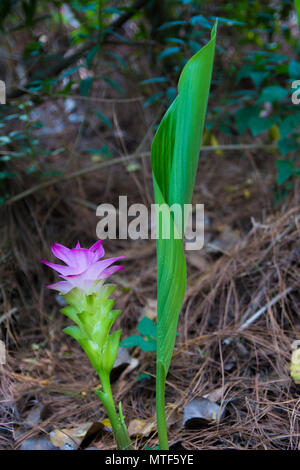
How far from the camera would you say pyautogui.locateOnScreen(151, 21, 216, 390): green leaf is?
0.66 meters

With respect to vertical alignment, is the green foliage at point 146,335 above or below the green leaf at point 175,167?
below

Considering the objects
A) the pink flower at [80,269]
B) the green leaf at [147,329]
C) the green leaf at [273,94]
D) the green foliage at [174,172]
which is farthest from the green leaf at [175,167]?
the green leaf at [273,94]

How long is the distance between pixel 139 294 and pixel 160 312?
0.83 meters

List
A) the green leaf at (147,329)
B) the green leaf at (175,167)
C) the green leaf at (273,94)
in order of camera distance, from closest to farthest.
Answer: the green leaf at (175,167), the green leaf at (147,329), the green leaf at (273,94)

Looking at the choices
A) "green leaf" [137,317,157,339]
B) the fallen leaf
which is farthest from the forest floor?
"green leaf" [137,317,157,339]

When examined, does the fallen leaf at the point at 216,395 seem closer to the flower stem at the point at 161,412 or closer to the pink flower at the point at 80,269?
the flower stem at the point at 161,412

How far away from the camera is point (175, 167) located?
690mm

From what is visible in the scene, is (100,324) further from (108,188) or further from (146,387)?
(108,188)

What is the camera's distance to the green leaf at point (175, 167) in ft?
2.16

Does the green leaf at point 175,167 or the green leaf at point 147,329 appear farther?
the green leaf at point 147,329

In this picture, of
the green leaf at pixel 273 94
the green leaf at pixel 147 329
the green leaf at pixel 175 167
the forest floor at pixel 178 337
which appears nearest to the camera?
the green leaf at pixel 175 167

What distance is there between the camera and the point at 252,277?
1356 mm

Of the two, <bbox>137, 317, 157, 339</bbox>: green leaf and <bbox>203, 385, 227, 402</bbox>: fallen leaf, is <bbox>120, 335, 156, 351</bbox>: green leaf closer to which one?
<bbox>137, 317, 157, 339</bbox>: green leaf

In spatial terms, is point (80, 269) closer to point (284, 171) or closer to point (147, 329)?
point (147, 329)
